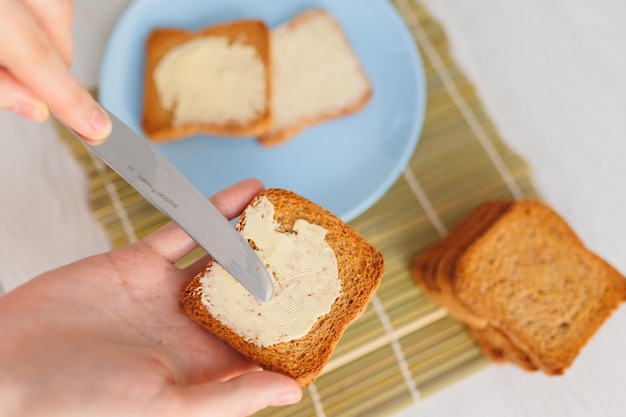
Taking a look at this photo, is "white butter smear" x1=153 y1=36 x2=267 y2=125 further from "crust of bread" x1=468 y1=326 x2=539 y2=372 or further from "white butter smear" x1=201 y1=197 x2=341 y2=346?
"crust of bread" x1=468 y1=326 x2=539 y2=372

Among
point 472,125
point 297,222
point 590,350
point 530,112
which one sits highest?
point 297,222

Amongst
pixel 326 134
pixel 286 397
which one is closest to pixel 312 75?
pixel 326 134

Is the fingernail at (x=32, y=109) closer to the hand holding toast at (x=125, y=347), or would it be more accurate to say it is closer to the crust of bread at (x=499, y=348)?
the hand holding toast at (x=125, y=347)

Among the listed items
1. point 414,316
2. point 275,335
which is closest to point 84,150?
point 275,335

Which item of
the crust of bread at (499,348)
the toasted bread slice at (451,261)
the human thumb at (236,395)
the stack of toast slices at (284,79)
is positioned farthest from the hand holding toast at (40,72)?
the crust of bread at (499,348)

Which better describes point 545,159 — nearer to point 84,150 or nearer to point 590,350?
point 590,350
